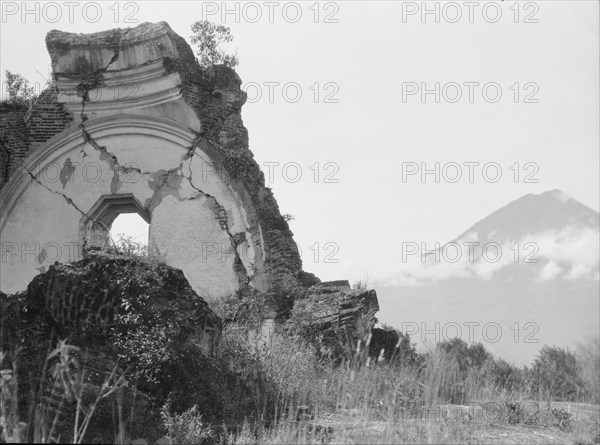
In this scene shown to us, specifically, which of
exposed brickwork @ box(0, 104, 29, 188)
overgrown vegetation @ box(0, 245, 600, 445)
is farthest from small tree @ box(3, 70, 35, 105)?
overgrown vegetation @ box(0, 245, 600, 445)

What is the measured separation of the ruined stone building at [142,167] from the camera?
1252 cm

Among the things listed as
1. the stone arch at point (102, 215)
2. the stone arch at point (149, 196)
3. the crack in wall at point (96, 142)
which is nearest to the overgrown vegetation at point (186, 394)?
the stone arch at point (149, 196)

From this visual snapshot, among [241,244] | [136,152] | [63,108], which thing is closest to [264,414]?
[241,244]

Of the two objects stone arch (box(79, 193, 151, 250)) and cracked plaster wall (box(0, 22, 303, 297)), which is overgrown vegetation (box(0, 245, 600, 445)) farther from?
stone arch (box(79, 193, 151, 250))

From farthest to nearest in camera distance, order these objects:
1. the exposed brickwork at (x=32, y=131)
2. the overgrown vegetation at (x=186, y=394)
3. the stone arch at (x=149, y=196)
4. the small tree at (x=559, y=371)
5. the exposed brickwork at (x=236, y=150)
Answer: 1. the small tree at (x=559, y=371)
2. the exposed brickwork at (x=32, y=131)
3. the stone arch at (x=149, y=196)
4. the exposed brickwork at (x=236, y=150)
5. the overgrown vegetation at (x=186, y=394)

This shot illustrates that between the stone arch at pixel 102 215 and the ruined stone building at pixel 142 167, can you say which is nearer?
the ruined stone building at pixel 142 167

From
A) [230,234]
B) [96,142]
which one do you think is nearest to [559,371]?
[230,234]

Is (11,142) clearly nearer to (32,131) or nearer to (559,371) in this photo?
(32,131)

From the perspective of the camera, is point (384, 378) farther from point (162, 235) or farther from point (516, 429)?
point (162, 235)

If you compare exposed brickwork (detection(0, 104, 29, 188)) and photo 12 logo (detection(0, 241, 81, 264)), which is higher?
exposed brickwork (detection(0, 104, 29, 188))

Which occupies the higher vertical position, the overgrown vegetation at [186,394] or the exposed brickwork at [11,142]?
the exposed brickwork at [11,142]

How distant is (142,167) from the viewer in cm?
1302

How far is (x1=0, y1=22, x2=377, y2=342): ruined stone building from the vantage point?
12.5 metres

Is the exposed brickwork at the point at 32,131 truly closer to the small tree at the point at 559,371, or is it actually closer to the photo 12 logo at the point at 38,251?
the photo 12 logo at the point at 38,251
